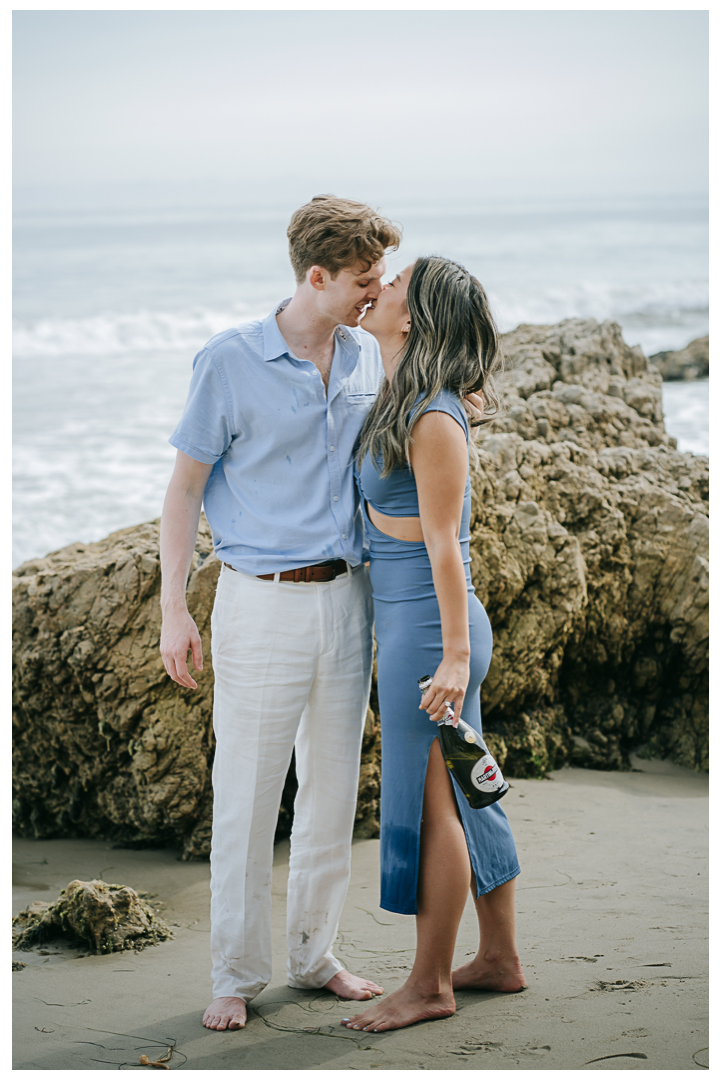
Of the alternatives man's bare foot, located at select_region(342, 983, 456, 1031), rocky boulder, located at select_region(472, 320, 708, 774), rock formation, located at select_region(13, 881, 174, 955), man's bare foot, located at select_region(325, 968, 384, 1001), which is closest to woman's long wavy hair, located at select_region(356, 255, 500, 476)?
man's bare foot, located at select_region(342, 983, 456, 1031)

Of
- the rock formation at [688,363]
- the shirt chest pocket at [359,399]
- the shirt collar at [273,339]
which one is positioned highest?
the rock formation at [688,363]

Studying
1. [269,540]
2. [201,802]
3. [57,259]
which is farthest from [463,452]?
[57,259]

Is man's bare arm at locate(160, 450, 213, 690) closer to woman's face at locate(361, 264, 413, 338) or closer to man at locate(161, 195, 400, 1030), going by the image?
man at locate(161, 195, 400, 1030)

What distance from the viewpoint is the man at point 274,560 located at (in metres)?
2.67

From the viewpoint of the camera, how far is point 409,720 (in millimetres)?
2578

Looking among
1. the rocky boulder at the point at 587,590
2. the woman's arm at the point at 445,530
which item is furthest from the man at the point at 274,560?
the rocky boulder at the point at 587,590

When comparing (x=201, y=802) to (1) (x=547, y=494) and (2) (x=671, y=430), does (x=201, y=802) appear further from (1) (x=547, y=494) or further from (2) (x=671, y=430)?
(2) (x=671, y=430)

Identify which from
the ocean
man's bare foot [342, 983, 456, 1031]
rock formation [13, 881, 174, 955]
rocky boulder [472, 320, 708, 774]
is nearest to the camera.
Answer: man's bare foot [342, 983, 456, 1031]

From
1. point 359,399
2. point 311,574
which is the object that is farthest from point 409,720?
point 359,399

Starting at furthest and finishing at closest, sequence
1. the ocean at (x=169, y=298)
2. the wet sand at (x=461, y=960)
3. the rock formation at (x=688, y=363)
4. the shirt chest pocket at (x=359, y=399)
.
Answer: the ocean at (x=169, y=298) < the rock formation at (x=688, y=363) < the shirt chest pocket at (x=359, y=399) < the wet sand at (x=461, y=960)

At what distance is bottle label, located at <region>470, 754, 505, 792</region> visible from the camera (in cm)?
250

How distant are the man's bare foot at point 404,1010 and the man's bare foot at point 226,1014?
31cm

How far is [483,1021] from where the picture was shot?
2.45m

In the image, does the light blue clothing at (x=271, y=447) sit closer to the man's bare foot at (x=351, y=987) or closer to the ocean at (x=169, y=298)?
the ocean at (x=169, y=298)
